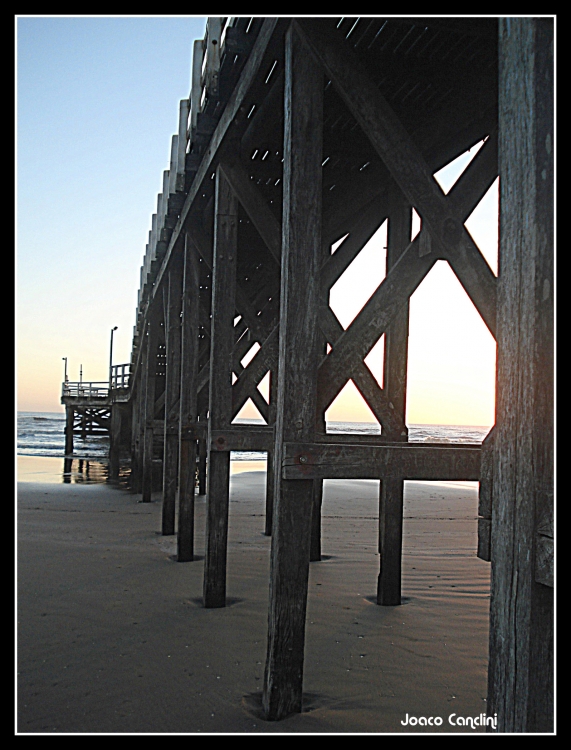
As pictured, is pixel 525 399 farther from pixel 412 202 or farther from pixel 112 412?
pixel 112 412

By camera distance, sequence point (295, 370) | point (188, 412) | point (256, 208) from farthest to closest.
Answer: point (188, 412) < point (256, 208) < point (295, 370)

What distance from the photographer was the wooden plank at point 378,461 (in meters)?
3.04

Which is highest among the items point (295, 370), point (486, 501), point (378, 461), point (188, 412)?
point (295, 370)

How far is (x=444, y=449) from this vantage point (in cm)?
328

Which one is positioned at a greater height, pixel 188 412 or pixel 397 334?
pixel 397 334

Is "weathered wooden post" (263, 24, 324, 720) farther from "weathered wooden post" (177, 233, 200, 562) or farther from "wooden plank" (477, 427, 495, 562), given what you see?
"weathered wooden post" (177, 233, 200, 562)

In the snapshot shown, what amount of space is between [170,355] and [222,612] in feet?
15.2

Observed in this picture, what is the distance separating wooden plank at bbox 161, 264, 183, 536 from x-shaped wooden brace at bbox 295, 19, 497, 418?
5249mm

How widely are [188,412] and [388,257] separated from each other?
9.44ft

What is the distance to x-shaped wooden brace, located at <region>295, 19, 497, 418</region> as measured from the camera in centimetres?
291

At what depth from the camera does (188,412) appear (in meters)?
6.88

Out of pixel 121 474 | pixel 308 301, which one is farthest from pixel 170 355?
pixel 121 474

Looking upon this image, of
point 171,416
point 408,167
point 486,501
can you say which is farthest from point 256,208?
point 171,416
